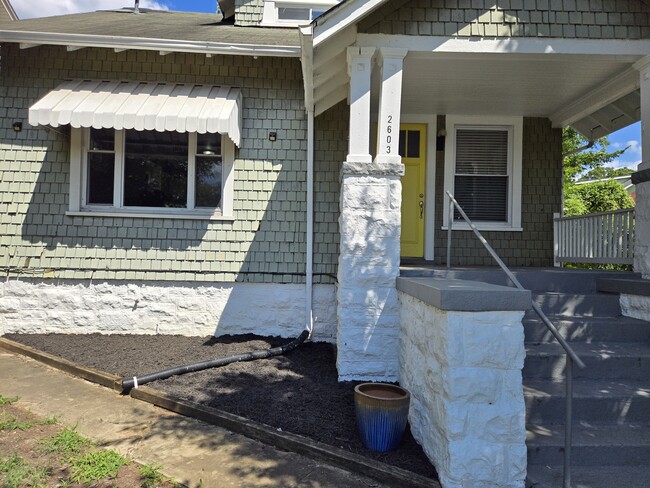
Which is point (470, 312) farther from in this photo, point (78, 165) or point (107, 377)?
point (78, 165)

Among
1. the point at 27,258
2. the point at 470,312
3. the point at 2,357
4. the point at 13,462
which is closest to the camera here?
the point at 470,312

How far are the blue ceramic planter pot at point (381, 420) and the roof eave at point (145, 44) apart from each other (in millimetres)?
4324

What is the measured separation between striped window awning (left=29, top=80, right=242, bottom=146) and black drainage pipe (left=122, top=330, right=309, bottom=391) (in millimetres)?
2539

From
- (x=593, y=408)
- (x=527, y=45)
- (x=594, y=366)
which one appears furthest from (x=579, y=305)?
(x=527, y=45)

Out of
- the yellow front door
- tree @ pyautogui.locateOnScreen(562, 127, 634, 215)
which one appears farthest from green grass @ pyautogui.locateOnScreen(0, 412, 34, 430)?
tree @ pyautogui.locateOnScreen(562, 127, 634, 215)

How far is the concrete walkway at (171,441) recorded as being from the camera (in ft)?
9.86

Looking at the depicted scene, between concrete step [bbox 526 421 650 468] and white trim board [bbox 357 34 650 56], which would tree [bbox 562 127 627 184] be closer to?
white trim board [bbox 357 34 650 56]

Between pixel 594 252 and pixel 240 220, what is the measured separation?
443 centimetres

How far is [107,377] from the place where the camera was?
457cm

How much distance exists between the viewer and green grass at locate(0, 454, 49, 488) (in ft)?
9.37

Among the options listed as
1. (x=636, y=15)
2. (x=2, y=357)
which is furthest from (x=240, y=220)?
(x=636, y=15)

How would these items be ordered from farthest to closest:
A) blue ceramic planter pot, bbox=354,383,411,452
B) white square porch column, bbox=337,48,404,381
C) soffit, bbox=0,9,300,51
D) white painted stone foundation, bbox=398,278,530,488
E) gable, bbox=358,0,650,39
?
1. soffit, bbox=0,9,300,51
2. gable, bbox=358,0,650,39
3. white square porch column, bbox=337,48,404,381
4. blue ceramic planter pot, bbox=354,383,411,452
5. white painted stone foundation, bbox=398,278,530,488

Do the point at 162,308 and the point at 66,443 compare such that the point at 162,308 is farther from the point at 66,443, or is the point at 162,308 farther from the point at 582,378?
the point at 582,378

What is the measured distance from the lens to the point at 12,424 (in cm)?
364
